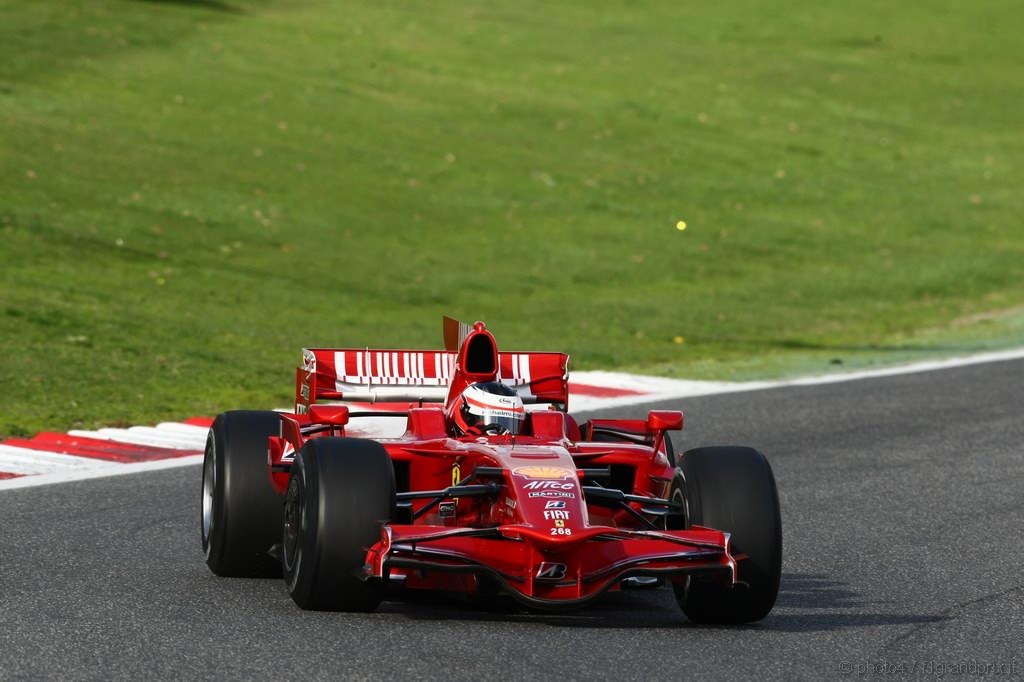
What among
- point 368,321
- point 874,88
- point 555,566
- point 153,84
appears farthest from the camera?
point 874,88

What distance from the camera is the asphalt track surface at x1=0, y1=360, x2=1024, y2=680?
21.7 ft

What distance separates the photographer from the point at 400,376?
9586mm

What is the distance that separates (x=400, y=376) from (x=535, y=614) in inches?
95.0

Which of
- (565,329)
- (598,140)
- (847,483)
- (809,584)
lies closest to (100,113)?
(598,140)

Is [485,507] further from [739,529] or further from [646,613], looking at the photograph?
[739,529]

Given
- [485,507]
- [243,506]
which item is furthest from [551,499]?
Answer: [243,506]

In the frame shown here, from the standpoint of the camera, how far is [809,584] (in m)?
8.48

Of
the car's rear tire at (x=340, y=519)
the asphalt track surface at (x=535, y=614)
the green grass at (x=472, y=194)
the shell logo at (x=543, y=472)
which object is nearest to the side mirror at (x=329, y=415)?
the car's rear tire at (x=340, y=519)

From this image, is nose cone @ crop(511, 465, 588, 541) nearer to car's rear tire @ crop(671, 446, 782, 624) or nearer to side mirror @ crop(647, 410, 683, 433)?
car's rear tire @ crop(671, 446, 782, 624)

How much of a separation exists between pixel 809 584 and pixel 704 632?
1.30 meters

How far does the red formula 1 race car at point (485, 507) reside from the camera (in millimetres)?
7023

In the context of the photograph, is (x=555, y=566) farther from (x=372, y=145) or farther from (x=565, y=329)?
(x=372, y=145)

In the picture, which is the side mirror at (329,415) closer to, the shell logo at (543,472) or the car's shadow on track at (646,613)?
the car's shadow on track at (646,613)

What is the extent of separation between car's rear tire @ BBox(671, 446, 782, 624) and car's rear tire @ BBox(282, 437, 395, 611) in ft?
4.51
